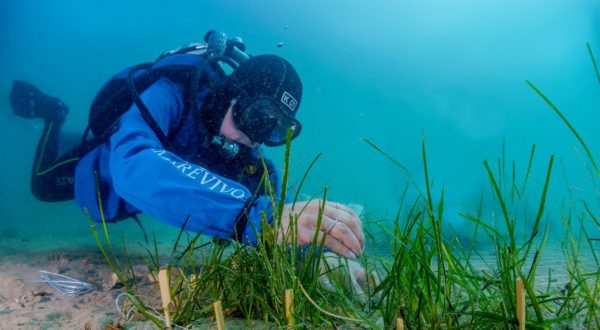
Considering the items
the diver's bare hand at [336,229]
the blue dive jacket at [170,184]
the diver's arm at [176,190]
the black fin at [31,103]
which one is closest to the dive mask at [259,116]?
the blue dive jacket at [170,184]

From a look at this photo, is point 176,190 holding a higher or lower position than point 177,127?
lower

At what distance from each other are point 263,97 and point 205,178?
2.07m

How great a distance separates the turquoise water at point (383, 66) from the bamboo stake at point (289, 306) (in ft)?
108

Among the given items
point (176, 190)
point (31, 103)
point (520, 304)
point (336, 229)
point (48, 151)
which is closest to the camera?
point (520, 304)

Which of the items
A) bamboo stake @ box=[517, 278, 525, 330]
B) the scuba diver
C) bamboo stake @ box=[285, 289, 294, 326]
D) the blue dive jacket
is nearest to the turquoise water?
the scuba diver

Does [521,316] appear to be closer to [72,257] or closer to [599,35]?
[72,257]

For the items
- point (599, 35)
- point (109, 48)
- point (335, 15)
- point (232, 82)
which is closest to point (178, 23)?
point (109, 48)

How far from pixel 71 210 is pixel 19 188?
20.6m

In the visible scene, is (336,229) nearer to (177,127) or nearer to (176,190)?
(176,190)

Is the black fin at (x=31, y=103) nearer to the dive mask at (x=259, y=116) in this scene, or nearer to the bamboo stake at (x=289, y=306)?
the dive mask at (x=259, y=116)

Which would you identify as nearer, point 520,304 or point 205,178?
point 520,304

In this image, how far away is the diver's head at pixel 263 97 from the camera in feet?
13.4

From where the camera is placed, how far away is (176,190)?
2.18m

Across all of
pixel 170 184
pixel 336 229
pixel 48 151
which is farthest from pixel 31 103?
pixel 336 229
